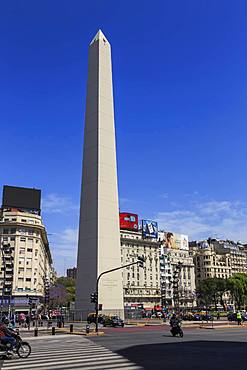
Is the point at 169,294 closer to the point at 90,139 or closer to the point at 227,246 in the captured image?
the point at 227,246

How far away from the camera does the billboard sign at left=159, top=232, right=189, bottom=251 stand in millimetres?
131750

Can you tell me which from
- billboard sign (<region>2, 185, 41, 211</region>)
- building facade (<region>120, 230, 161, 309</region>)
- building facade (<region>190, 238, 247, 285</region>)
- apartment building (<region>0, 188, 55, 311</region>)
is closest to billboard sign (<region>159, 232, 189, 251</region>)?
building facade (<region>120, 230, 161, 309</region>)

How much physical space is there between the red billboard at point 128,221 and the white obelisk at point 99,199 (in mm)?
58917

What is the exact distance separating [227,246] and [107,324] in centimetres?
12117

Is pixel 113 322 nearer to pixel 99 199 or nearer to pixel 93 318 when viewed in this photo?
pixel 93 318

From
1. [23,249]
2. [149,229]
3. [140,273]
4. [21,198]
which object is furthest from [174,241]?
[23,249]

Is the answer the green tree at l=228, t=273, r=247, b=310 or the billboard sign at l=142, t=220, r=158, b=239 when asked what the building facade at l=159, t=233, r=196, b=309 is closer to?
the billboard sign at l=142, t=220, r=158, b=239

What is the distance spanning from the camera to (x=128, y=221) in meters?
113

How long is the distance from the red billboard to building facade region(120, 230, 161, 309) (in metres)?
2.30

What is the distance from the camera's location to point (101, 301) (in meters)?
48.6

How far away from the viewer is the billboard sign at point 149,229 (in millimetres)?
119938

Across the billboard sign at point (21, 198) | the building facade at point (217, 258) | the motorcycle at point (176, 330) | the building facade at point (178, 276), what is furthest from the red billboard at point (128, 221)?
the motorcycle at point (176, 330)

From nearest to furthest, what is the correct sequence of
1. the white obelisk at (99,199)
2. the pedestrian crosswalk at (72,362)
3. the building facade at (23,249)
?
the pedestrian crosswalk at (72,362)
the white obelisk at (99,199)
the building facade at (23,249)

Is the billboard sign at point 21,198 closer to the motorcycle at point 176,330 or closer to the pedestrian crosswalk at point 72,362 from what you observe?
the motorcycle at point 176,330
